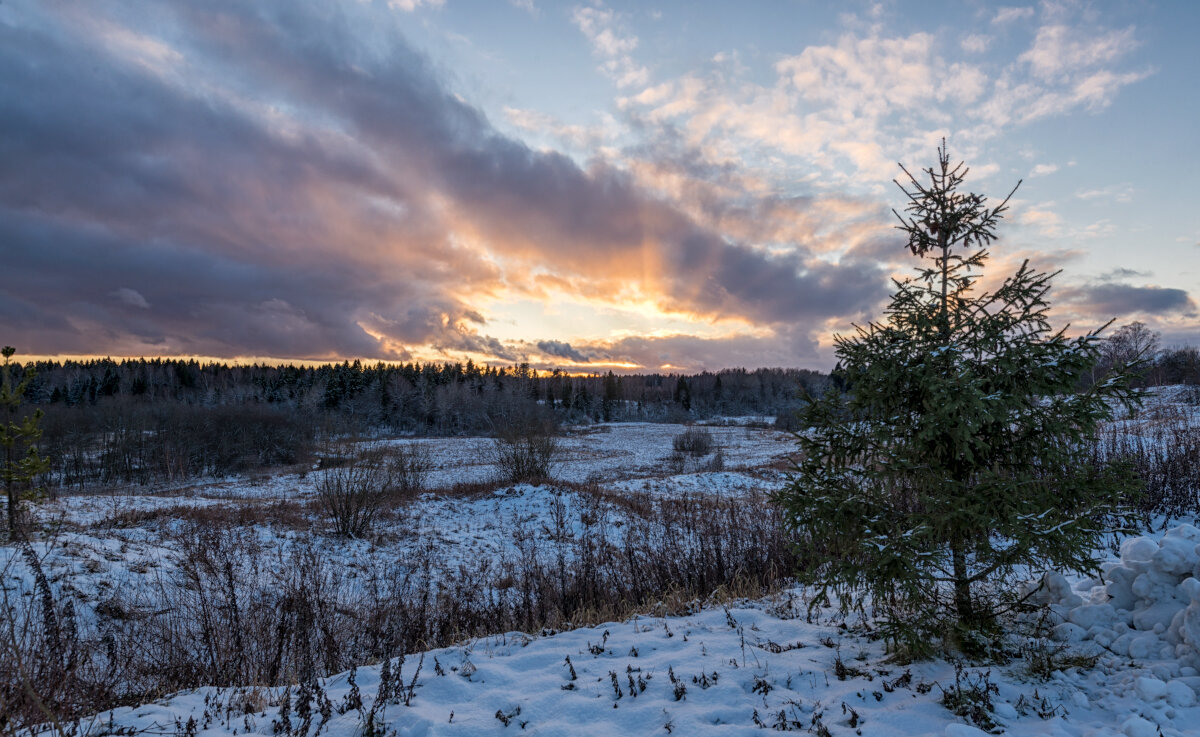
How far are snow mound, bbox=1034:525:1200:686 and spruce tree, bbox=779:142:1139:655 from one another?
0.33 metres

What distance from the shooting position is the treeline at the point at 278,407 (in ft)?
121

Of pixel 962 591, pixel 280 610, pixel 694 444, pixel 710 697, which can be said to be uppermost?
pixel 962 591

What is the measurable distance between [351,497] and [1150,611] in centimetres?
1507

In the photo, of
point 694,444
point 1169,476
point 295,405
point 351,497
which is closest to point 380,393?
point 295,405

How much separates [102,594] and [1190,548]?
543 inches

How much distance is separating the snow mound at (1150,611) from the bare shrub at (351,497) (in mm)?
14290

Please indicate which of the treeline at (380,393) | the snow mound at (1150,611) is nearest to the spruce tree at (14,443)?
the snow mound at (1150,611)

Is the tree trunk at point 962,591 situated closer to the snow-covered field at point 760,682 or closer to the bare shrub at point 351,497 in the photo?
the snow-covered field at point 760,682

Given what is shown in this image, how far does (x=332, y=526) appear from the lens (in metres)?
14.1

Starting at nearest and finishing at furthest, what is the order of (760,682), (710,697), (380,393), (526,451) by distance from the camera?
(710,697)
(760,682)
(526,451)
(380,393)

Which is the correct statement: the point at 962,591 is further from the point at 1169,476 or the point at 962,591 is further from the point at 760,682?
the point at 1169,476

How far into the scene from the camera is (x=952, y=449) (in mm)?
4281

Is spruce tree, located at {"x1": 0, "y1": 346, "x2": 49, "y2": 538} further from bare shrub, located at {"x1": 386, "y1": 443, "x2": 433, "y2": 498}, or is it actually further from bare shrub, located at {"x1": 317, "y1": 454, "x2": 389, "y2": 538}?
bare shrub, located at {"x1": 386, "y1": 443, "x2": 433, "y2": 498}

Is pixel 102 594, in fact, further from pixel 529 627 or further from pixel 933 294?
pixel 933 294
